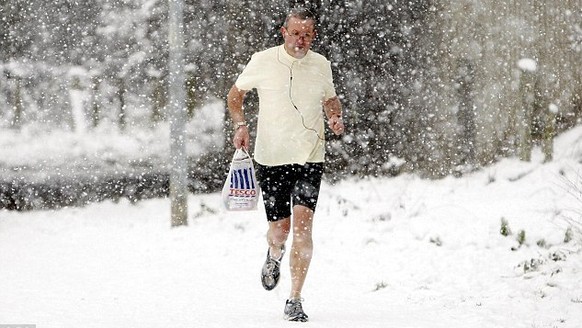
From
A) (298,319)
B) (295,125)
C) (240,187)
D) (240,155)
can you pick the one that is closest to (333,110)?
(295,125)

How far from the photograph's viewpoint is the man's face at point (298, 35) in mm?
5766

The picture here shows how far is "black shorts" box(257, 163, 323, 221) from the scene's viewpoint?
5.90 m

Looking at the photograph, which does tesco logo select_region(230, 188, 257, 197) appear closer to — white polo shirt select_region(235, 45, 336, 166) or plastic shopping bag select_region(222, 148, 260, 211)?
plastic shopping bag select_region(222, 148, 260, 211)

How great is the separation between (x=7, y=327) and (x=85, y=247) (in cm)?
356

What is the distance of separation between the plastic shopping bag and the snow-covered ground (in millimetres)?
781

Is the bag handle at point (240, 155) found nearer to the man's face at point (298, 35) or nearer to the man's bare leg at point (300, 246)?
the man's bare leg at point (300, 246)

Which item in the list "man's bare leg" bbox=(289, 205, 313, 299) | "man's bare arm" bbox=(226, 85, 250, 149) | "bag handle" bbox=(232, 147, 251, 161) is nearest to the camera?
"man's bare leg" bbox=(289, 205, 313, 299)

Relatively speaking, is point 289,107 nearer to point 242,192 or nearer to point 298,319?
point 242,192

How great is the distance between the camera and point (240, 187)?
6.19 m

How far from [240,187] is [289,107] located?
697 millimetres

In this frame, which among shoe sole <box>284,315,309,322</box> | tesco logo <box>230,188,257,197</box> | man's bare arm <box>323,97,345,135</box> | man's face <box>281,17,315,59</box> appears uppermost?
man's face <box>281,17,315,59</box>

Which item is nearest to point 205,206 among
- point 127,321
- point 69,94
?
point 69,94

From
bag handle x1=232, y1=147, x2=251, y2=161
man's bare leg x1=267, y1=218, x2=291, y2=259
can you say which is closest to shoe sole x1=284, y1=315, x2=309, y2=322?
man's bare leg x1=267, y1=218, x2=291, y2=259

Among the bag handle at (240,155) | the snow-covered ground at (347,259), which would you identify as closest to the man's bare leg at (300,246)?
the snow-covered ground at (347,259)
